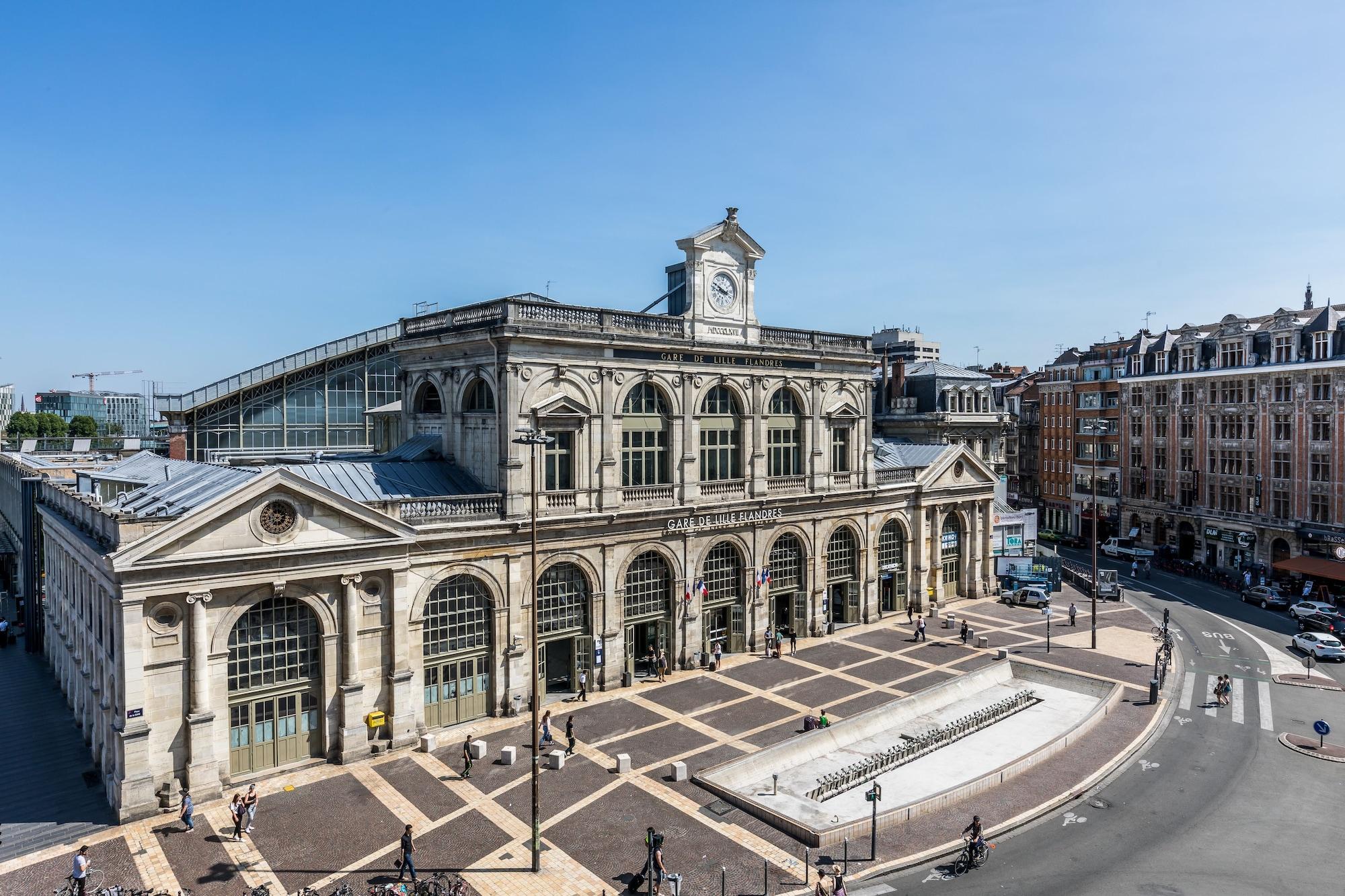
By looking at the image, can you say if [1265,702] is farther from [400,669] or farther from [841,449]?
[400,669]

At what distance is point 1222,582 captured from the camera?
65.8 m

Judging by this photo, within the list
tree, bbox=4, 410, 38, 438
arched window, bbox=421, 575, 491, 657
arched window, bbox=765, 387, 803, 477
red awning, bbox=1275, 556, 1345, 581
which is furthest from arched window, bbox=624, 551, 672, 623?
tree, bbox=4, 410, 38, 438

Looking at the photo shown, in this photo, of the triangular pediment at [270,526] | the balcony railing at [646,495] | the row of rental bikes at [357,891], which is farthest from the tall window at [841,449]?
the row of rental bikes at [357,891]

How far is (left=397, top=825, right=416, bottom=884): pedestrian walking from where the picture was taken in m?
22.3

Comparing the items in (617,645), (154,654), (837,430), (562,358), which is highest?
(562,358)

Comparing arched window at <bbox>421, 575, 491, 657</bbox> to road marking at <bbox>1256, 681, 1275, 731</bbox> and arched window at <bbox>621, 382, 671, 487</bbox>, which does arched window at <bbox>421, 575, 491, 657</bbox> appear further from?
road marking at <bbox>1256, 681, 1275, 731</bbox>

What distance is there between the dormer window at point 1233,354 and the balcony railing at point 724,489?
164 feet

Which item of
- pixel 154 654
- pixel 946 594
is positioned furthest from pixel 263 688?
pixel 946 594

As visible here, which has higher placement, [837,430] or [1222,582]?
[837,430]

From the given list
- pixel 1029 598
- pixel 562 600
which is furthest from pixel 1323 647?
pixel 562 600

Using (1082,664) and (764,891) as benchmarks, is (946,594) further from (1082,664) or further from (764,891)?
(764,891)

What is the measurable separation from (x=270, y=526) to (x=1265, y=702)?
42489mm

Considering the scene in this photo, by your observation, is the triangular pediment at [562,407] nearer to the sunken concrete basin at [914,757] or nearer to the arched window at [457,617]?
the arched window at [457,617]

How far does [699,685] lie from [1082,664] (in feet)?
65.5
